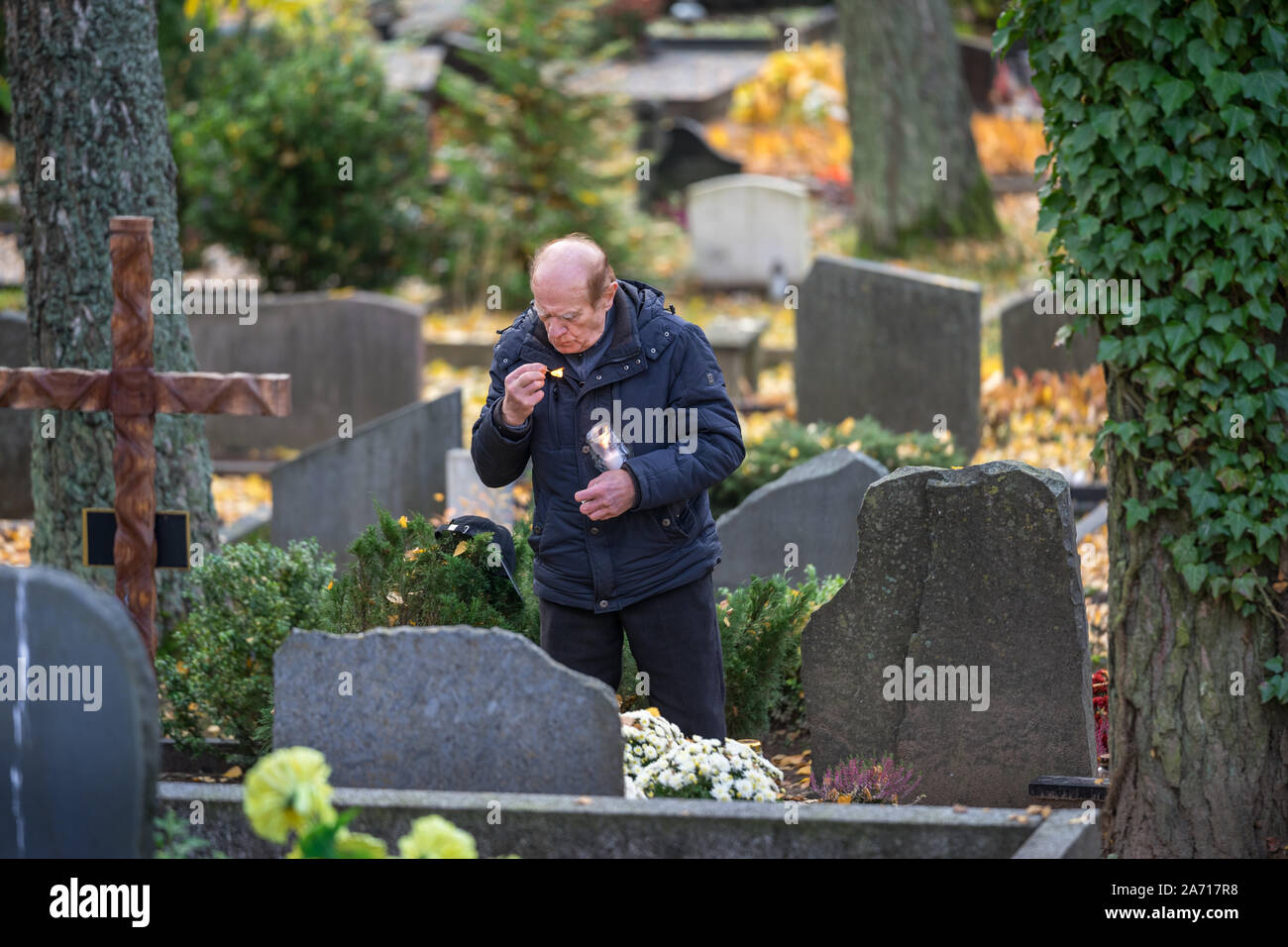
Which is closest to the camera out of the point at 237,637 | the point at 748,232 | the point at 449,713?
the point at 449,713

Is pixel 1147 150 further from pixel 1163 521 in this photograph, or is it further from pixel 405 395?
pixel 405 395

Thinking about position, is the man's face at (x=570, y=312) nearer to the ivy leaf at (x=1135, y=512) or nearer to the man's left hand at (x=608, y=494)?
the man's left hand at (x=608, y=494)

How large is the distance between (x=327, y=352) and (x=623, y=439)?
23.1 ft

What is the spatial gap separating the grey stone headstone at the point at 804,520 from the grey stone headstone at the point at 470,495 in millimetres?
1229

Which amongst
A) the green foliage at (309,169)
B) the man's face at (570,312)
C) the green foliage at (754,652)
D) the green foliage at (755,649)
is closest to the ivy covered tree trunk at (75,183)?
the green foliage at (755,649)

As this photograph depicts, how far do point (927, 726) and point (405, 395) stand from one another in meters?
6.47

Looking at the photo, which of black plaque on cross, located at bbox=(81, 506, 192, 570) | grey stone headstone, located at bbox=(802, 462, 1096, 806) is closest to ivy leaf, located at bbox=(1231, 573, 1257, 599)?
grey stone headstone, located at bbox=(802, 462, 1096, 806)

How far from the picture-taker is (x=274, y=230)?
513 inches

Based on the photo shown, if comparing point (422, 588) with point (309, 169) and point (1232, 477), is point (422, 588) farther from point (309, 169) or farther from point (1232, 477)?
point (309, 169)

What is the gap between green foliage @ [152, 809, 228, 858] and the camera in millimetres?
3125

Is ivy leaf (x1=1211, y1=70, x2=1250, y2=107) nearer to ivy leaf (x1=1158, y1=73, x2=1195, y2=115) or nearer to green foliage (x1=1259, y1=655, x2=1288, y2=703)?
ivy leaf (x1=1158, y1=73, x2=1195, y2=115)

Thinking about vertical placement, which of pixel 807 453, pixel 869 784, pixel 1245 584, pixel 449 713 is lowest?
pixel 869 784

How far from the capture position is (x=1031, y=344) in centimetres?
1043

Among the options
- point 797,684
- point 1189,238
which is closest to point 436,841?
point 1189,238
